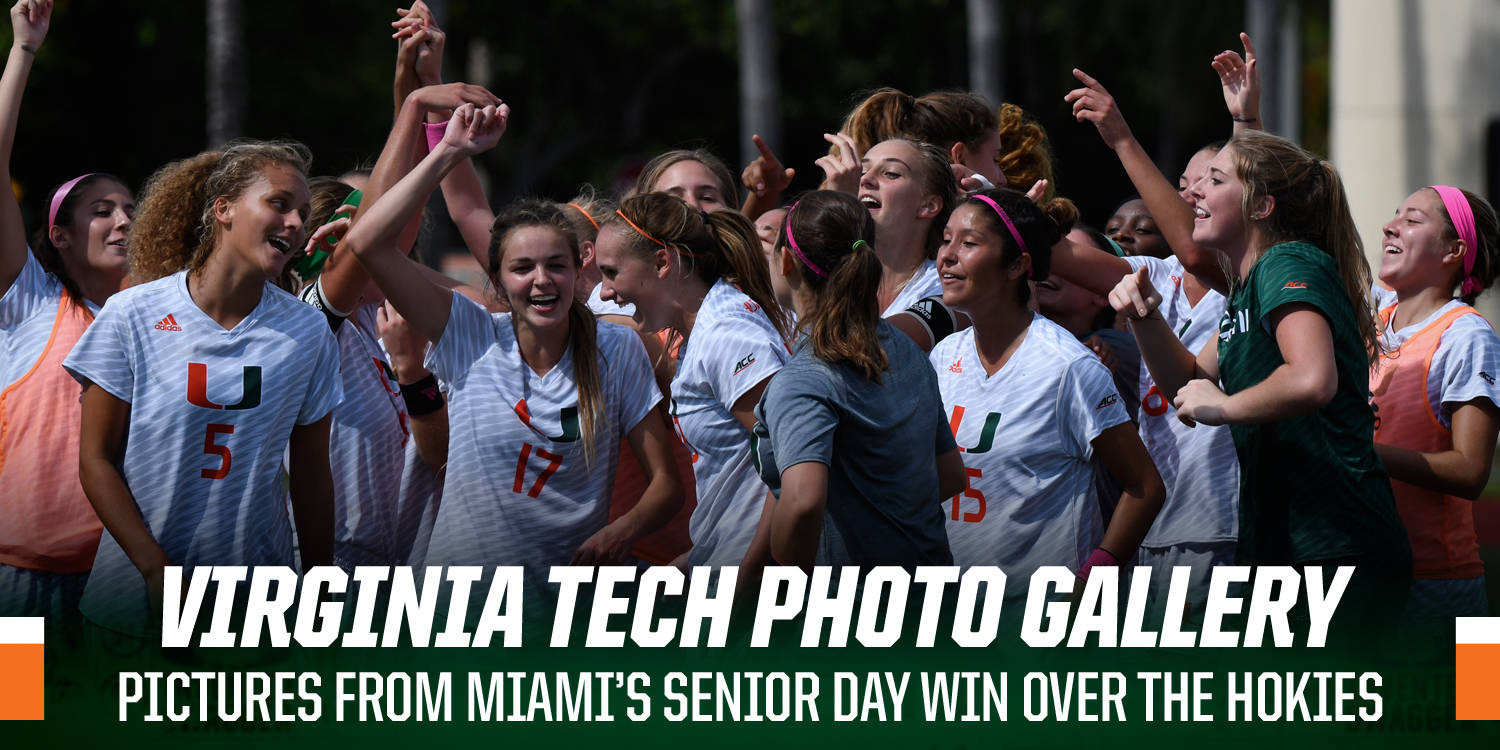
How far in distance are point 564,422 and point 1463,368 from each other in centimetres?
261

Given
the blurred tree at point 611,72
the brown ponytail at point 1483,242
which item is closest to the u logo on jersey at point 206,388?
the brown ponytail at point 1483,242

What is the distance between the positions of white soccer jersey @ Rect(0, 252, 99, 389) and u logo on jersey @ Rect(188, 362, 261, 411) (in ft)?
3.19

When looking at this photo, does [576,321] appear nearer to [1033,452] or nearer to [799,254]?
[799,254]

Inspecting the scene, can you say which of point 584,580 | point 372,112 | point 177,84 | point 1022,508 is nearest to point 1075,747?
point 1022,508

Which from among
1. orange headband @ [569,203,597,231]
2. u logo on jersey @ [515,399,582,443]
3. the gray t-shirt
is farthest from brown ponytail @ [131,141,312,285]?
the gray t-shirt

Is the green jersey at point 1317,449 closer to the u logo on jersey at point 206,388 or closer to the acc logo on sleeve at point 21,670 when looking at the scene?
Result: the u logo on jersey at point 206,388

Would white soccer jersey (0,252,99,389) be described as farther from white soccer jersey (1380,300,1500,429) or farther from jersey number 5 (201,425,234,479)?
white soccer jersey (1380,300,1500,429)

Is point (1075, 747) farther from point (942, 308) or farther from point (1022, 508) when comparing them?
point (942, 308)

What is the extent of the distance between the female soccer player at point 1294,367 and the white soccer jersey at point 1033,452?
244 millimetres

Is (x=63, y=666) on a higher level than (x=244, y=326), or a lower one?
lower

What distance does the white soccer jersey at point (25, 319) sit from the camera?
16.8ft

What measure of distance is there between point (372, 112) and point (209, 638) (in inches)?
1020

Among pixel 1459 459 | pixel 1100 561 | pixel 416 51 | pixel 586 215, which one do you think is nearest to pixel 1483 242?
pixel 1459 459

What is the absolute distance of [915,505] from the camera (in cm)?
434
